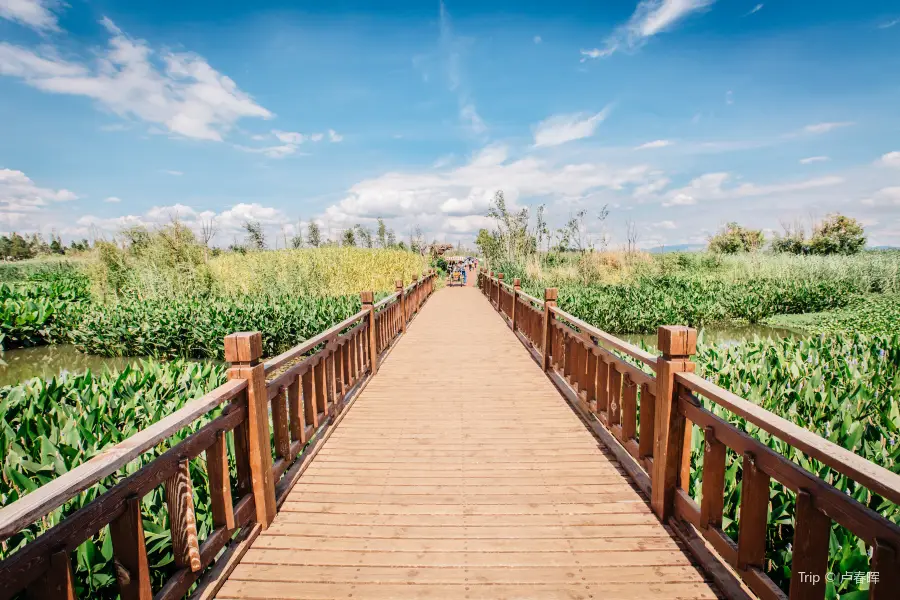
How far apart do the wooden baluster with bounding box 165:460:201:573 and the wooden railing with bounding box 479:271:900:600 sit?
2468mm

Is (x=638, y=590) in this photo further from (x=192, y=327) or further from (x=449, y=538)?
(x=192, y=327)

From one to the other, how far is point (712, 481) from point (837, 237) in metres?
48.0

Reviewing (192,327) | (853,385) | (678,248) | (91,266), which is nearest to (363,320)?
(853,385)

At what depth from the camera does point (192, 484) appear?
8.34ft

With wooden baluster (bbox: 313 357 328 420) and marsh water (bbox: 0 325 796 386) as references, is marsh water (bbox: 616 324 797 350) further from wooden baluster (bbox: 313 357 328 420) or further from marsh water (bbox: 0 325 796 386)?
wooden baluster (bbox: 313 357 328 420)

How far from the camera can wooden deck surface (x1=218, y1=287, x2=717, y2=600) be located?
2182 millimetres

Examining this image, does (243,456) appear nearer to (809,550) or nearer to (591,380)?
(809,550)

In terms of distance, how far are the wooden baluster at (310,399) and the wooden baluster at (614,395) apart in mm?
2479

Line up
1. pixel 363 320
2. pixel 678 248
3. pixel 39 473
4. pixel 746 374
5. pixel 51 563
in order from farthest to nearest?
pixel 678 248 < pixel 363 320 < pixel 746 374 < pixel 39 473 < pixel 51 563

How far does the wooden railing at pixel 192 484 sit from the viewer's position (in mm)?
1250

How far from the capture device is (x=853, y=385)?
4332mm

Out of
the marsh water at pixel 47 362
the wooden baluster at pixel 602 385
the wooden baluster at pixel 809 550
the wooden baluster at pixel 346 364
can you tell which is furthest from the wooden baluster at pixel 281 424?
the marsh water at pixel 47 362

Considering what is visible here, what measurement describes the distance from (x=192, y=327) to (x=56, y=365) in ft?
11.0

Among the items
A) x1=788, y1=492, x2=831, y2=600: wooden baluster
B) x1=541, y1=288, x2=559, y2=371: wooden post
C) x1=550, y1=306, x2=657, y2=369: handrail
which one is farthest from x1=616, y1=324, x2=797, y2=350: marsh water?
x1=788, y1=492, x2=831, y2=600: wooden baluster
